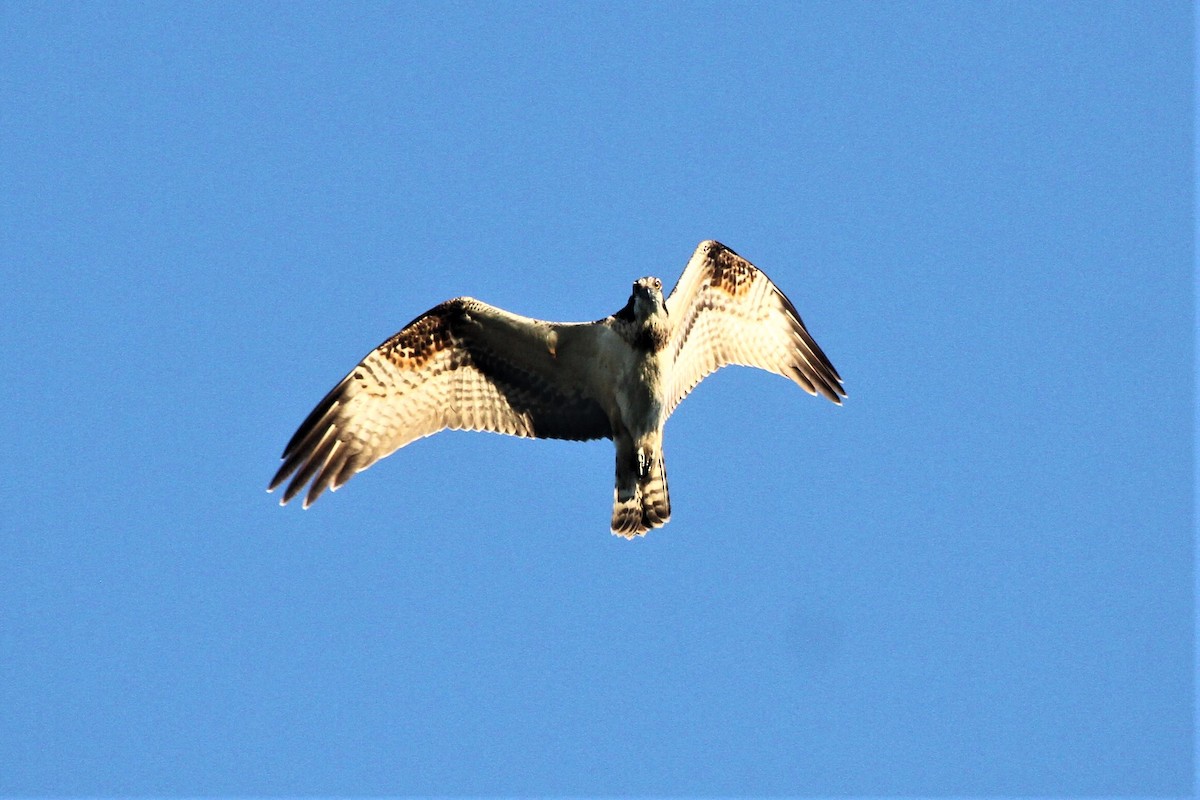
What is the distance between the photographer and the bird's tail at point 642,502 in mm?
12242

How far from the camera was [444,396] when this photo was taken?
12578mm

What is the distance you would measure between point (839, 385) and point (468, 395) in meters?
3.64

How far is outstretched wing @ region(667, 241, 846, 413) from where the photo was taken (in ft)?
41.8

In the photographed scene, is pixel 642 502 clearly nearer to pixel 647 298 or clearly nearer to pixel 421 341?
pixel 647 298

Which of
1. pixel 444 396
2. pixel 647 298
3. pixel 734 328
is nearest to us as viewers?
pixel 647 298

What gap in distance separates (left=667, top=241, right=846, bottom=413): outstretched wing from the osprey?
19mm

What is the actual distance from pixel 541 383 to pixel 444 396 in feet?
2.82

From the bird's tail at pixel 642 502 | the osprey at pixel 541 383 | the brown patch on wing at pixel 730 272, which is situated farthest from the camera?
the brown patch on wing at pixel 730 272

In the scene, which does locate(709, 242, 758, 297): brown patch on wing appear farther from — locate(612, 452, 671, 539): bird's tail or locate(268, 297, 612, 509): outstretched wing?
locate(612, 452, 671, 539): bird's tail

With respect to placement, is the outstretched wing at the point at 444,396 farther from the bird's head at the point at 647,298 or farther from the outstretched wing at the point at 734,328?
the outstretched wing at the point at 734,328

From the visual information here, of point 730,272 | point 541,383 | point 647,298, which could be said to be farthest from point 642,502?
point 730,272

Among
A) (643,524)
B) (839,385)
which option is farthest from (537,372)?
(839,385)

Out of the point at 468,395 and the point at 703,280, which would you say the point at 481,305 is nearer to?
the point at 468,395

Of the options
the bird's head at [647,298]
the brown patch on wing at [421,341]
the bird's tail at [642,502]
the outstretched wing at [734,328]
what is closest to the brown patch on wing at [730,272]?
the outstretched wing at [734,328]
